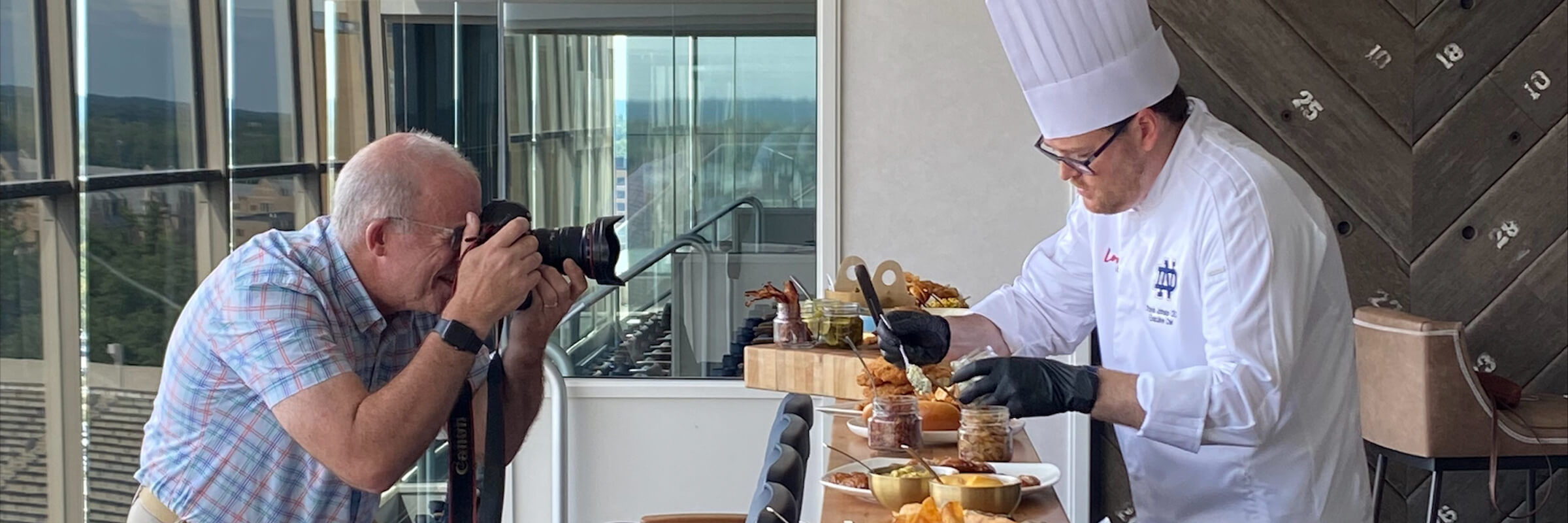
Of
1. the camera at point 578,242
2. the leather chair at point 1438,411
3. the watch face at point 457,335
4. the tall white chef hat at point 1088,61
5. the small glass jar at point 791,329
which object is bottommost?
the leather chair at point 1438,411

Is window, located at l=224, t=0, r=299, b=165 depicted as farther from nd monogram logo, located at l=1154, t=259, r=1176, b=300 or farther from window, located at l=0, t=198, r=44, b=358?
nd monogram logo, located at l=1154, t=259, r=1176, b=300

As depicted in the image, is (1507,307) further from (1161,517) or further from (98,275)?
(98,275)

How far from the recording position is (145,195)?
3.02 metres

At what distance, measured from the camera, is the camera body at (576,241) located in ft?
6.63

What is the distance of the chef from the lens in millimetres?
1871

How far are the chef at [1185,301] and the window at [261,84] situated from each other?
1.88m

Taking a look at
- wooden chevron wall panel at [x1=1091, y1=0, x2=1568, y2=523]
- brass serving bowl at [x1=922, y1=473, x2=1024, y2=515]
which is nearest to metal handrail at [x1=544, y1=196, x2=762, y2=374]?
wooden chevron wall panel at [x1=1091, y1=0, x2=1568, y2=523]

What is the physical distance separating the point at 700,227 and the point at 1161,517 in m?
2.34

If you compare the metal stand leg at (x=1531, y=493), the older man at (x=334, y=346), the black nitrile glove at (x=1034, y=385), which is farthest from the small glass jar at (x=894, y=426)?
the metal stand leg at (x=1531, y=493)

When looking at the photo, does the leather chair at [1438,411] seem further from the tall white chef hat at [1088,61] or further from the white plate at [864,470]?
the white plate at [864,470]

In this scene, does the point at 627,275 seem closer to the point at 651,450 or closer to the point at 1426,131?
the point at 651,450

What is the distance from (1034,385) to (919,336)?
57 cm

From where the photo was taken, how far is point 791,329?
2951 millimetres

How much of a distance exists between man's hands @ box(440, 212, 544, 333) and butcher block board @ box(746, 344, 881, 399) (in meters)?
0.88
